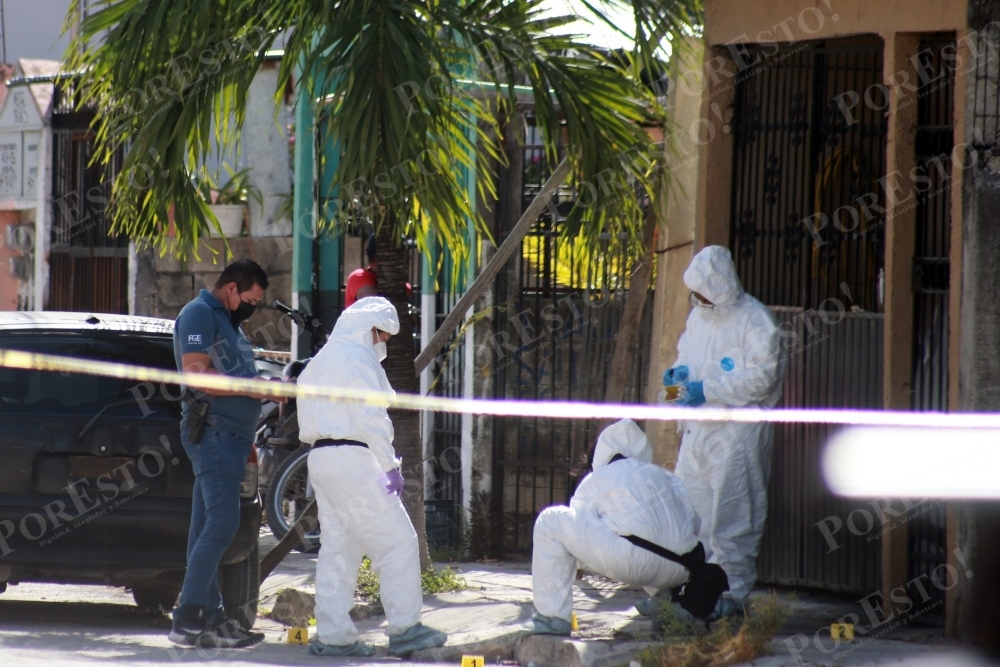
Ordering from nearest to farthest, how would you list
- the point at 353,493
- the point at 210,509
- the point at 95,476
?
the point at 353,493 < the point at 210,509 < the point at 95,476

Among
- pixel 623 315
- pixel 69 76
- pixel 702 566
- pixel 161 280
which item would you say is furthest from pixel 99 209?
pixel 702 566

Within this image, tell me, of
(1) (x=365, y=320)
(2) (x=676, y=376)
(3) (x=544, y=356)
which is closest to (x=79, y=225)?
(3) (x=544, y=356)

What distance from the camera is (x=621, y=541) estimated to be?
5.95 m

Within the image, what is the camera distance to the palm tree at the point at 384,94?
21.8 feet

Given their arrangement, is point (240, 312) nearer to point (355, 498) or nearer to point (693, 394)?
point (355, 498)

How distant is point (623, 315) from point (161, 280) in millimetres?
6286

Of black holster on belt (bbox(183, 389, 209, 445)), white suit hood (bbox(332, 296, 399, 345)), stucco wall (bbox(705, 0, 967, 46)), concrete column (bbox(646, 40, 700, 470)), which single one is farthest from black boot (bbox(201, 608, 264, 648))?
stucco wall (bbox(705, 0, 967, 46))

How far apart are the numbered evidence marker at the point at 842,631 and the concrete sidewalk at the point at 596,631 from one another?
0.05 m

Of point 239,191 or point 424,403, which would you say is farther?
point 239,191

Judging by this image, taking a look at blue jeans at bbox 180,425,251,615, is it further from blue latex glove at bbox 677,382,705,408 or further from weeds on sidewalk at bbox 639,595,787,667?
blue latex glove at bbox 677,382,705,408

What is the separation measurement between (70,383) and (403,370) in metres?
1.93

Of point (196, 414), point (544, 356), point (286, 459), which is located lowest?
point (286, 459)

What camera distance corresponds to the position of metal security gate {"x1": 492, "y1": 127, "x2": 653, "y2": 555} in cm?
905

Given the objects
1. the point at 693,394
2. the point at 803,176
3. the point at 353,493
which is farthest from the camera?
the point at 803,176
